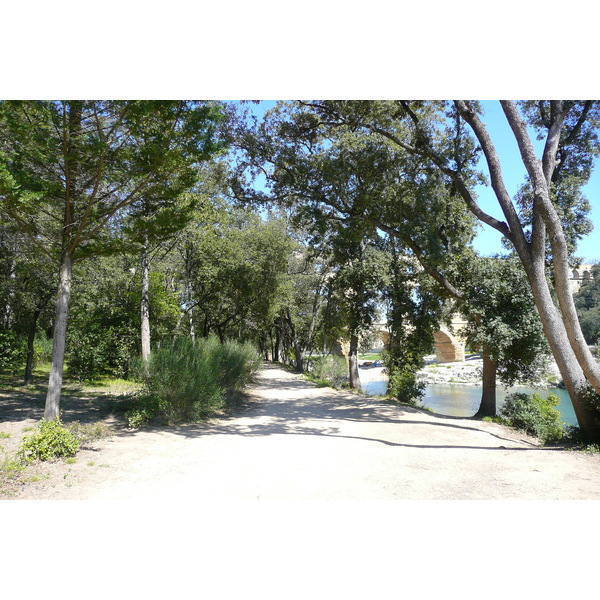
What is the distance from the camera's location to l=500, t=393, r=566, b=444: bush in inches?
302

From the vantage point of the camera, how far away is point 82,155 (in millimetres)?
5684

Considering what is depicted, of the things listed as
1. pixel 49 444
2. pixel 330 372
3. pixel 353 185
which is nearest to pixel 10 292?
pixel 49 444

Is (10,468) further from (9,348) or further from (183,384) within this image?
(9,348)

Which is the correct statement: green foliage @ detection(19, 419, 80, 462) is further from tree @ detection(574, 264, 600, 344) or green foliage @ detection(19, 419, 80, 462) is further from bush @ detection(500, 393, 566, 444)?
tree @ detection(574, 264, 600, 344)

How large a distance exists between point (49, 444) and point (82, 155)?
151 inches

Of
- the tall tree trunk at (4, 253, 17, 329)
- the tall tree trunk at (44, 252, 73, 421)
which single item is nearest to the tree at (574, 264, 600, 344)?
the tall tree trunk at (44, 252, 73, 421)

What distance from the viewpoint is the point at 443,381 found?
28719 mm

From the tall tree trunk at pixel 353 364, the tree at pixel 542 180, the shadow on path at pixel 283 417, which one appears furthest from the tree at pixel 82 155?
the tall tree trunk at pixel 353 364

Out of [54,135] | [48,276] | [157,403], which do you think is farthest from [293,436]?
[48,276]

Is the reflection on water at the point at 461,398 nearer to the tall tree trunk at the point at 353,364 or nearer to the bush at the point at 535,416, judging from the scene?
Answer: the tall tree trunk at the point at 353,364

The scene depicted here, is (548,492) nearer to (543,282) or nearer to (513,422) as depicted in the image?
(543,282)

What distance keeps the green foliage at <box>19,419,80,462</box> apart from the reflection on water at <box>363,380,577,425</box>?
1120cm

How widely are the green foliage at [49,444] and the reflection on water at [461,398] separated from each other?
1120 centimetres
